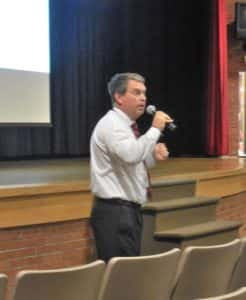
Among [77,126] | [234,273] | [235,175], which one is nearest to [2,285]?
[234,273]

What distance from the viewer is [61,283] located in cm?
206

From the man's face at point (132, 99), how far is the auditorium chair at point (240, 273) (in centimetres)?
77

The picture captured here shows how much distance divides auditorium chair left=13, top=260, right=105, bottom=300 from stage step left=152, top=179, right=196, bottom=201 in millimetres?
1986

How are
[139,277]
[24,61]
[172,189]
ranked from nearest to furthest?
1. [139,277]
2. [172,189]
3. [24,61]

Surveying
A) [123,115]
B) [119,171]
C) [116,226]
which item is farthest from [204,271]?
[123,115]

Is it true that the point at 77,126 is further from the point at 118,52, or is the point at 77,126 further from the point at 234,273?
the point at 234,273

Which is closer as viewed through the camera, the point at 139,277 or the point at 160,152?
the point at 139,277

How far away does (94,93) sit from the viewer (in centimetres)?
714

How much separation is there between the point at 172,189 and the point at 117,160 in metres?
1.57

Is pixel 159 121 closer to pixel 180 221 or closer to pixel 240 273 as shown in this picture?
pixel 240 273

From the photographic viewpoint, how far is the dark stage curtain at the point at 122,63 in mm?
6805

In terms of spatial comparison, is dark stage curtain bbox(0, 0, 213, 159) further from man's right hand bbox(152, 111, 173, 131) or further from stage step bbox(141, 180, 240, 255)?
man's right hand bbox(152, 111, 173, 131)

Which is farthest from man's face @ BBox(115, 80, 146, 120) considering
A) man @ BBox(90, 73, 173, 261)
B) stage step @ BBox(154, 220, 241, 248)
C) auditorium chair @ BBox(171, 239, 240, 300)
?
stage step @ BBox(154, 220, 241, 248)

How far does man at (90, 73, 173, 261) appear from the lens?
2.77 metres
